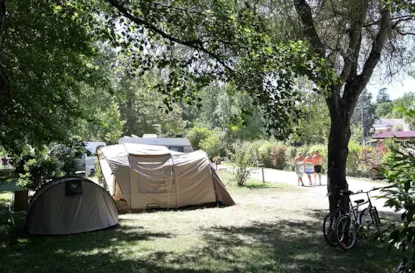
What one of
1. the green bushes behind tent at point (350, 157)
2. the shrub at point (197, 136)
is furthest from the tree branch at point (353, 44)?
the shrub at point (197, 136)

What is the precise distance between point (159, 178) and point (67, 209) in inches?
145

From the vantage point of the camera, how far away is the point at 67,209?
9070mm

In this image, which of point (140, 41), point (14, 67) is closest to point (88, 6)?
point (140, 41)

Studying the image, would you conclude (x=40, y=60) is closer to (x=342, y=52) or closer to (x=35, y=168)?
(x=342, y=52)

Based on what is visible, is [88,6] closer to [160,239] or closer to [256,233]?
[160,239]

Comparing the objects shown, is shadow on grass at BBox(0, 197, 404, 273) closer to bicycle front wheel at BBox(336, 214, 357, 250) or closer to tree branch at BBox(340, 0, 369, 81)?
bicycle front wheel at BBox(336, 214, 357, 250)

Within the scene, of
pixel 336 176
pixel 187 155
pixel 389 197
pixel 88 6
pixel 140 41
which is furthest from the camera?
pixel 187 155

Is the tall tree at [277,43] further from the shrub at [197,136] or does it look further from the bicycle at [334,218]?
the shrub at [197,136]

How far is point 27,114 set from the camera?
27.3ft

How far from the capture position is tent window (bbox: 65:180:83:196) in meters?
9.07

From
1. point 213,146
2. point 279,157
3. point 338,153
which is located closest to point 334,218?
point 338,153

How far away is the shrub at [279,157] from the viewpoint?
99.0ft

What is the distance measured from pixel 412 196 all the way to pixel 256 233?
6.97 m

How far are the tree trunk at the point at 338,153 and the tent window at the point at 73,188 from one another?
5483 mm
